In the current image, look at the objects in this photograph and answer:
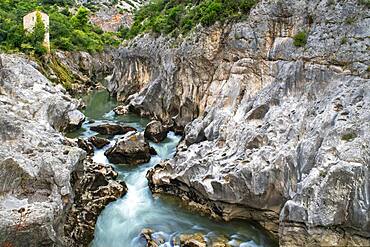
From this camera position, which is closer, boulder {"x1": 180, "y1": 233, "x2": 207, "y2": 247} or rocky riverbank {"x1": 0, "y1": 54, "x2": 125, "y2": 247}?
rocky riverbank {"x1": 0, "y1": 54, "x2": 125, "y2": 247}

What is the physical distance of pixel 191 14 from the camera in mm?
26500

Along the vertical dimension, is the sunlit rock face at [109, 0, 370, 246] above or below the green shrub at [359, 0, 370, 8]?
below

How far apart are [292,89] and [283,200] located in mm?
4900

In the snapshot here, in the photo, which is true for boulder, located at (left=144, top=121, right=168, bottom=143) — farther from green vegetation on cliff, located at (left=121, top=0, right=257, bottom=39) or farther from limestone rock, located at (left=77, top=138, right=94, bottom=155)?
green vegetation on cliff, located at (left=121, top=0, right=257, bottom=39)

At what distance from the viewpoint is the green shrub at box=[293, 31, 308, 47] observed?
1610 centimetres

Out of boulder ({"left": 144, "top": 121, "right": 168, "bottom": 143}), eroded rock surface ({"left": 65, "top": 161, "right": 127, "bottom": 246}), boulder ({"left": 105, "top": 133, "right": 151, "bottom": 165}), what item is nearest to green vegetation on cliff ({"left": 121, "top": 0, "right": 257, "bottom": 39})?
boulder ({"left": 144, "top": 121, "right": 168, "bottom": 143})

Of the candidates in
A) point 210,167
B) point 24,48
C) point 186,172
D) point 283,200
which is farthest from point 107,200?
point 24,48

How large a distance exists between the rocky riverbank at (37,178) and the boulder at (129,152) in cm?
174

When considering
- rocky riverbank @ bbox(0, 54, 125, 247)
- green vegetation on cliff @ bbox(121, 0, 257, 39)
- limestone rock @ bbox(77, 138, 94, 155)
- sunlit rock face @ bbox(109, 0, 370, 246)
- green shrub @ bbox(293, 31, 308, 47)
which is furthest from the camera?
green vegetation on cliff @ bbox(121, 0, 257, 39)

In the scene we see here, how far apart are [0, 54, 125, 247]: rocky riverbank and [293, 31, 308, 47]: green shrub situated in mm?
10397

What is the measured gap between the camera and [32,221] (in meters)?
10.6

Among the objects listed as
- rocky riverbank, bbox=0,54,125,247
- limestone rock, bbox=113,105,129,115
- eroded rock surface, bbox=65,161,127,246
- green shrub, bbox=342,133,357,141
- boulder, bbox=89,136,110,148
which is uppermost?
green shrub, bbox=342,133,357,141

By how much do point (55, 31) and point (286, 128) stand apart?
4409cm

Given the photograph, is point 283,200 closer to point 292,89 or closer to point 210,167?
point 210,167
